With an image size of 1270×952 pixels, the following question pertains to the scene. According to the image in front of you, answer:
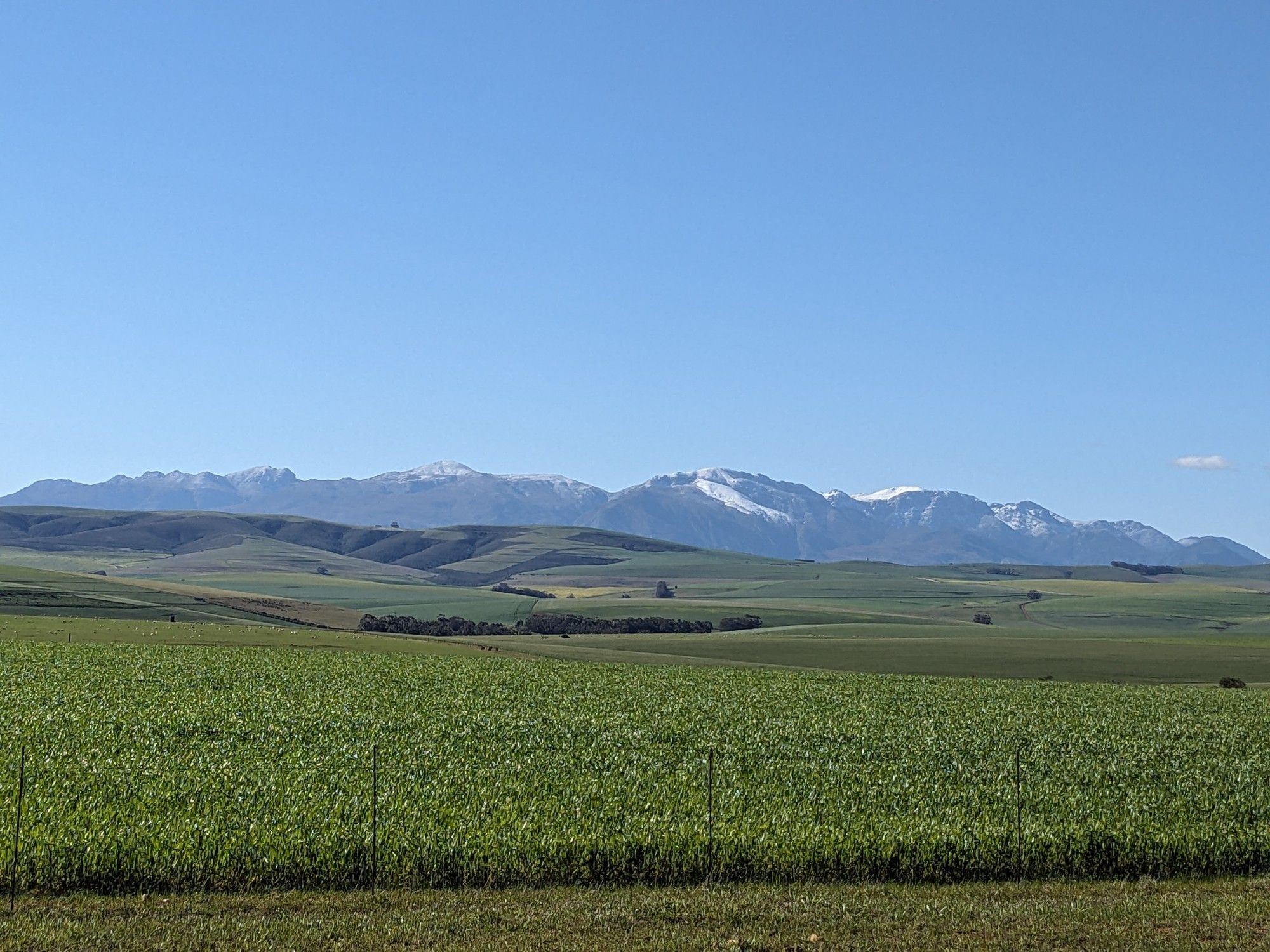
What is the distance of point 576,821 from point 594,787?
317 centimetres

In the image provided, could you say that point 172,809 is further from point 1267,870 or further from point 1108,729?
point 1108,729

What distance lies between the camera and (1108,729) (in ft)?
120

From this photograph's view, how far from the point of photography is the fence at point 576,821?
18078 millimetres

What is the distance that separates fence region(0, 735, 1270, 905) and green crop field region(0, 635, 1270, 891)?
6cm

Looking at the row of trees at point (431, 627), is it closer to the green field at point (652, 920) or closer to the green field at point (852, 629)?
the green field at point (852, 629)

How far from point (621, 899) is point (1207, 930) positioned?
7830 millimetres

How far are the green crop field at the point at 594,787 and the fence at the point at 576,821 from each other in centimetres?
6

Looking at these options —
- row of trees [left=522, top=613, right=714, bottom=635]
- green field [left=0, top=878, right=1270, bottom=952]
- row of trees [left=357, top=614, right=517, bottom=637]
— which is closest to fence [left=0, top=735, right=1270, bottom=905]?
green field [left=0, top=878, right=1270, bottom=952]

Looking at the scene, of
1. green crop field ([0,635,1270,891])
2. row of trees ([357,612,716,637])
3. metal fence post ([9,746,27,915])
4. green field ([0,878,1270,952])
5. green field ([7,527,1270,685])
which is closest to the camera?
green field ([0,878,1270,952])

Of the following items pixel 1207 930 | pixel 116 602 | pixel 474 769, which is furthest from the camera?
pixel 116 602

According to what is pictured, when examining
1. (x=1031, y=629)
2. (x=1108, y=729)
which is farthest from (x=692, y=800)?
(x=1031, y=629)

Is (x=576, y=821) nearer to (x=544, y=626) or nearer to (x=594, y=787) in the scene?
(x=594, y=787)

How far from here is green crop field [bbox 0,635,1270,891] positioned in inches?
730

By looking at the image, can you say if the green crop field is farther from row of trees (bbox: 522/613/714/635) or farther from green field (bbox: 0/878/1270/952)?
row of trees (bbox: 522/613/714/635)
